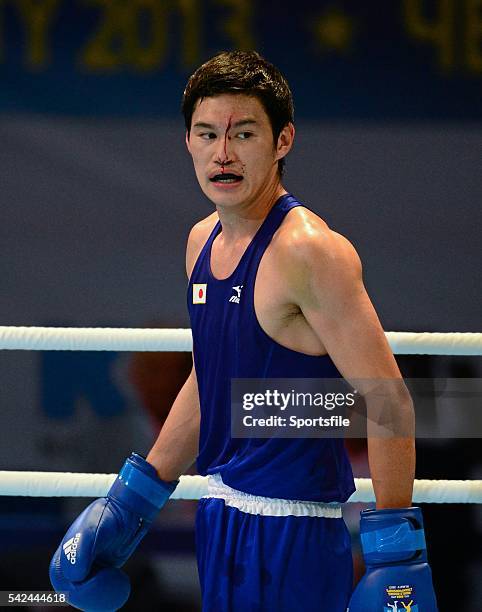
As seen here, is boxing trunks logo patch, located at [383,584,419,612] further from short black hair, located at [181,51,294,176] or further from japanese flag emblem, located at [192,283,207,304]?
short black hair, located at [181,51,294,176]

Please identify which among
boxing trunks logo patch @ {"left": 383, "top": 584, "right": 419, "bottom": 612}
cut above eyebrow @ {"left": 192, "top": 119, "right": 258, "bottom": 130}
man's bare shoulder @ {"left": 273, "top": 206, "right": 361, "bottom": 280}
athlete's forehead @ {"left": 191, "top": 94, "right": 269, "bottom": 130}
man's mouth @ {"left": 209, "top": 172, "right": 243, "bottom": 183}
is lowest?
boxing trunks logo patch @ {"left": 383, "top": 584, "right": 419, "bottom": 612}

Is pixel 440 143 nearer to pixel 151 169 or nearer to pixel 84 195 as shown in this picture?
pixel 151 169

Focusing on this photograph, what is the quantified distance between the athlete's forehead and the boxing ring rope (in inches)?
27.9

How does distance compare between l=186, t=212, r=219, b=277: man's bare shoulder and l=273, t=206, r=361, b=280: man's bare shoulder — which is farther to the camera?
l=186, t=212, r=219, b=277: man's bare shoulder

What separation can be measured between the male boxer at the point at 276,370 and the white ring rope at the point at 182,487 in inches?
20.5

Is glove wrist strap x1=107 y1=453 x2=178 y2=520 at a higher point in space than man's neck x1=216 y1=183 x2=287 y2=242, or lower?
→ lower

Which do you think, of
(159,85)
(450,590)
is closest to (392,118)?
(159,85)

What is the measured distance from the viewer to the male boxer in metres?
1.60

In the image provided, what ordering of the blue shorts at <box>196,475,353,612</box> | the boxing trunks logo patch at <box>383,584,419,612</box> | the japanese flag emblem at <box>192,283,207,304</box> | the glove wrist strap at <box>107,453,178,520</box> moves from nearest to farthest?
the boxing trunks logo patch at <box>383,584,419,612</box>
the blue shorts at <box>196,475,353,612</box>
the japanese flag emblem at <box>192,283,207,304</box>
the glove wrist strap at <box>107,453,178,520</box>

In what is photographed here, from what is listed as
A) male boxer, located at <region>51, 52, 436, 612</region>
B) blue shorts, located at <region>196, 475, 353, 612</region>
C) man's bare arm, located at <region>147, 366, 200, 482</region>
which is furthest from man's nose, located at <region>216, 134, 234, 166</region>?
blue shorts, located at <region>196, 475, 353, 612</region>

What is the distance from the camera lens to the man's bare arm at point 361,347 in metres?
1.60

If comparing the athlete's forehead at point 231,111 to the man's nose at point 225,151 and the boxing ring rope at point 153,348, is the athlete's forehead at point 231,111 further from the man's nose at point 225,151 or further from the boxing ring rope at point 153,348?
the boxing ring rope at point 153,348

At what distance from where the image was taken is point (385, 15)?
15.5ft

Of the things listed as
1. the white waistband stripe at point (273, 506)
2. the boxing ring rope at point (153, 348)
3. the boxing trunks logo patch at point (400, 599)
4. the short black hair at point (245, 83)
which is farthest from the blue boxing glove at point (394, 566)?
the boxing ring rope at point (153, 348)
